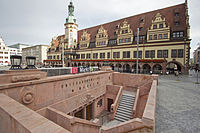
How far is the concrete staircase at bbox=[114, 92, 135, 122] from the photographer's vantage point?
13.3 meters

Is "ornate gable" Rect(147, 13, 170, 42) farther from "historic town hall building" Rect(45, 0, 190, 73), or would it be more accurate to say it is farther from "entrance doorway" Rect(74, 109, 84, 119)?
"entrance doorway" Rect(74, 109, 84, 119)

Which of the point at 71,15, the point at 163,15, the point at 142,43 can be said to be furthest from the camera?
the point at 71,15

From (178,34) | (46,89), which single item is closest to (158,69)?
(178,34)

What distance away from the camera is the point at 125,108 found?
1439 cm

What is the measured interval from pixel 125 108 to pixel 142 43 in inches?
839

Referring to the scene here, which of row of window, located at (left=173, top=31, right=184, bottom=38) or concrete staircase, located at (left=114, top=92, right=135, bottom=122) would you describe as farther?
row of window, located at (left=173, top=31, right=184, bottom=38)

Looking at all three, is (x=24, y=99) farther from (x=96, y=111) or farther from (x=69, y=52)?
(x=69, y=52)

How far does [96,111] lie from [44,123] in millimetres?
13804

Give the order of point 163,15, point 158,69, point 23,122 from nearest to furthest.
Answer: point 23,122 < point 163,15 < point 158,69

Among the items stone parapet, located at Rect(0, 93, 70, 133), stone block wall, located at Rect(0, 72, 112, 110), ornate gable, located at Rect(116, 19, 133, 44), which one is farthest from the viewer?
ornate gable, located at Rect(116, 19, 133, 44)

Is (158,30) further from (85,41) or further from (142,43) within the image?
(85,41)

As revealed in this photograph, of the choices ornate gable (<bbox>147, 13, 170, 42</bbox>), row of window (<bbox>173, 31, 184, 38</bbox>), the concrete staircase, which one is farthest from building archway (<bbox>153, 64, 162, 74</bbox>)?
the concrete staircase

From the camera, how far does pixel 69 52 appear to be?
147 ft

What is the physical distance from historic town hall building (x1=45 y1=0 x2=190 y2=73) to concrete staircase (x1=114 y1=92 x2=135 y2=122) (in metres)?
11.3
